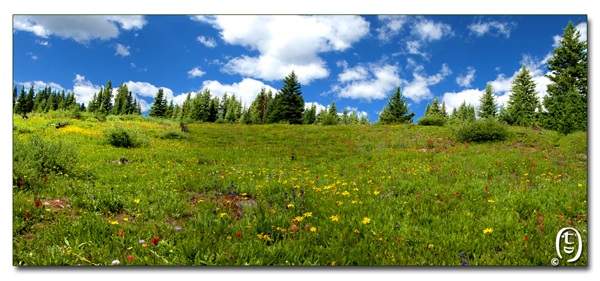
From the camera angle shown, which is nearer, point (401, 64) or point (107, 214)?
point (107, 214)

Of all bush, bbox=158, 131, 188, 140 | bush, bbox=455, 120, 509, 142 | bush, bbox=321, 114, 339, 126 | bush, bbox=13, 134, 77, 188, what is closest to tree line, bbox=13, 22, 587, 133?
bush, bbox=13, 134, 77, 188

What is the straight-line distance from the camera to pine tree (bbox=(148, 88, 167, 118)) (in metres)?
5.16

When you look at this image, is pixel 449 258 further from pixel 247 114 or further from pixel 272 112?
pixel 247 114

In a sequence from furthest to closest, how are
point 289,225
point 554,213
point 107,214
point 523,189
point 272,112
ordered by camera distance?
point 272,112 < point 523,189 < point 554,213 < point 107,214 < point 289,225

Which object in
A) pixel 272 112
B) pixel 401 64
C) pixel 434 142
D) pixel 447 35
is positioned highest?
pixel 447 35

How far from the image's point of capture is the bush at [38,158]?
410 cm

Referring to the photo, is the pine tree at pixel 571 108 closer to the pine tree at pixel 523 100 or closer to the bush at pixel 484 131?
the pine tree at pixel 523 100

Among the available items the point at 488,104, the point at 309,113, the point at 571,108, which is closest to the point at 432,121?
the point at 488,104

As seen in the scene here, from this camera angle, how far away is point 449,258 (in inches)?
120

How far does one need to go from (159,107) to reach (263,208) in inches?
129

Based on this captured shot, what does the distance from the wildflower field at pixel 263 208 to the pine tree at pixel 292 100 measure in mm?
1551

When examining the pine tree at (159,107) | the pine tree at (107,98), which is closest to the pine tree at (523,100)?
the pine tree at (159,107)
